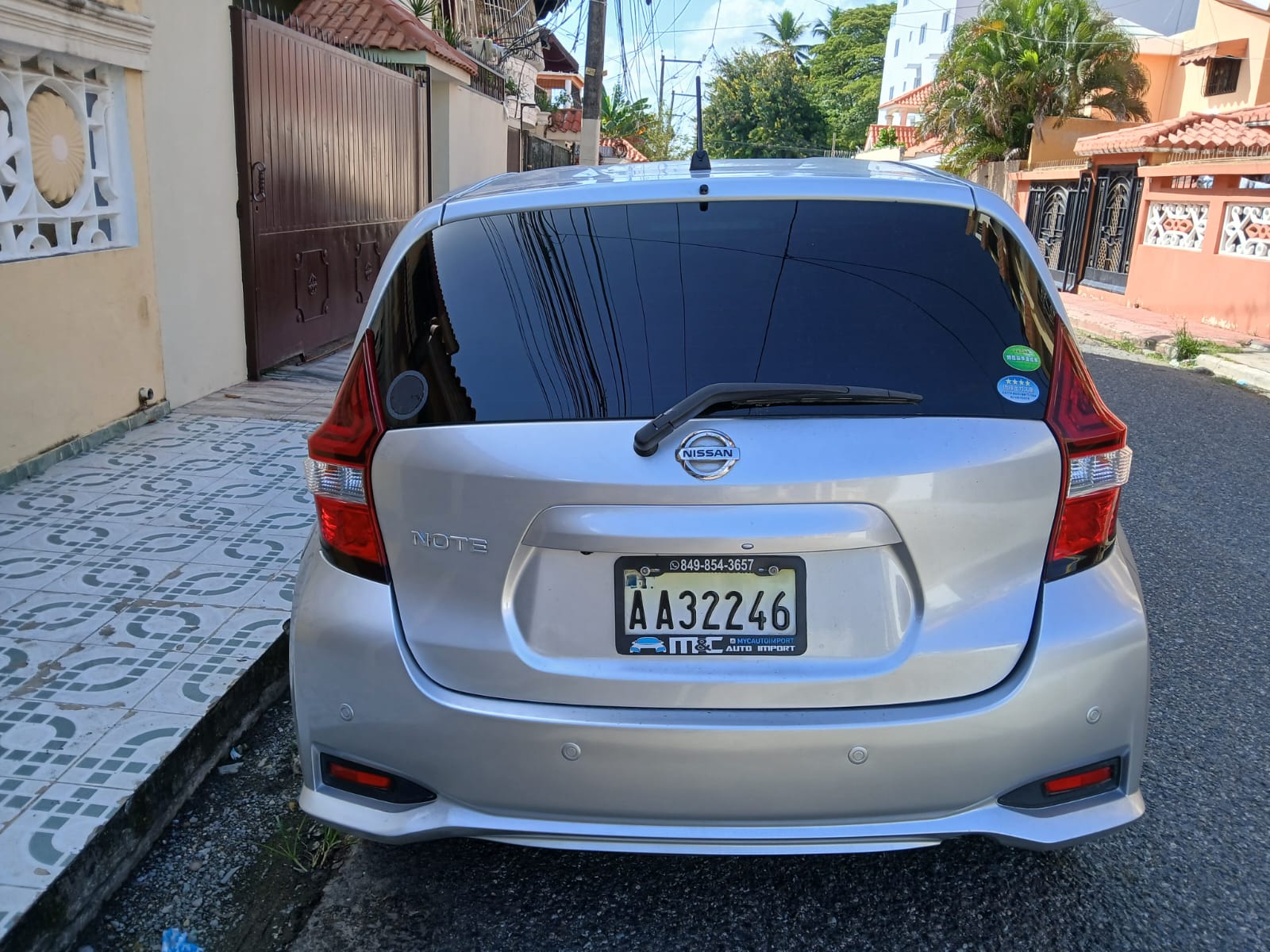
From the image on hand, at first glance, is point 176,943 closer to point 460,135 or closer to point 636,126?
point 460,135

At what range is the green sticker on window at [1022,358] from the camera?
221 cm

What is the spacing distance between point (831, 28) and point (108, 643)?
273 feet

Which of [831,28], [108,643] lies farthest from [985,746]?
[831,28]

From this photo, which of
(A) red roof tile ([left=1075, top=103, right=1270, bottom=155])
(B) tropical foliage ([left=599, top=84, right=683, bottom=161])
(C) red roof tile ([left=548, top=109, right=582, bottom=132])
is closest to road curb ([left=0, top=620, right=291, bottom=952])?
(A) red roof tile ([left=1075, top=103, right=1270, bottom=155])

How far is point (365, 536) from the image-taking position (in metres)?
2.25

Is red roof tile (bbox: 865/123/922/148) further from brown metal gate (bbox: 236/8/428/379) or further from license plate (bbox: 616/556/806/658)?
license plate (bbox: 616/556/806/658)

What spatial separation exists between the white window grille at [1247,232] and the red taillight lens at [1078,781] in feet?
46.0

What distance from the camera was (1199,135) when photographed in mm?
16109

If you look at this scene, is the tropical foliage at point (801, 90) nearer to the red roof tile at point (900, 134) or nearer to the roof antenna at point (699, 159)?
the red roof tile at point (900, 134)

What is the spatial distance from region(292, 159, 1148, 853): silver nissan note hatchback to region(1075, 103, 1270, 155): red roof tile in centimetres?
1438

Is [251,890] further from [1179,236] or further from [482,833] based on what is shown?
[1179,236]

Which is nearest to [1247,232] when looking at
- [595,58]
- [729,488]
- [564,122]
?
[595,58]

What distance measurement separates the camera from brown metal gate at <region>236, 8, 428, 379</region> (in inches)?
302

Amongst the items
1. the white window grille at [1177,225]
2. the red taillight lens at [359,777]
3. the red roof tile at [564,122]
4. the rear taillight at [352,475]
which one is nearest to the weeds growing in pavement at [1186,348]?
the white window grille at [1177,225]
